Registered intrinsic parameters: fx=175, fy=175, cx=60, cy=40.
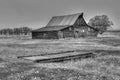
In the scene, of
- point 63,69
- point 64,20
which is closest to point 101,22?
point 64,20

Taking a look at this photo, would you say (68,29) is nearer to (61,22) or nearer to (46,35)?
(61,22)

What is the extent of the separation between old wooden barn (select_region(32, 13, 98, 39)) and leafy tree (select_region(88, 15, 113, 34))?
41.3 meters

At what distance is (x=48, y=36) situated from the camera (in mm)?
58094

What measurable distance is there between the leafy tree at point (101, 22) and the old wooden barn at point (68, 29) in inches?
1625

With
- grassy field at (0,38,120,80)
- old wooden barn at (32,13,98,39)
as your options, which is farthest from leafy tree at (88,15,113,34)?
grassy field at (0,38,120,80)

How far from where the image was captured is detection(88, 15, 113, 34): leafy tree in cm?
10444

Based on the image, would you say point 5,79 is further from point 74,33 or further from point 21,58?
point 74,33

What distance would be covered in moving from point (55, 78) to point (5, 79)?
7.96 feet

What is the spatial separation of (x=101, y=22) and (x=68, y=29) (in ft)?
172

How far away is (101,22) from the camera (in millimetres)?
104625

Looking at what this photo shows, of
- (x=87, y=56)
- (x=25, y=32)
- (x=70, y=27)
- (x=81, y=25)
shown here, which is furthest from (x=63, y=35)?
(x=25, y=32)

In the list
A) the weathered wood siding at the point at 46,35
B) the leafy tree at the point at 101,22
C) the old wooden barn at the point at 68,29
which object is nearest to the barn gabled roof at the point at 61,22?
the old wooden barn at the point at 68,29

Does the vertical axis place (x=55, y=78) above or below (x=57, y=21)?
below

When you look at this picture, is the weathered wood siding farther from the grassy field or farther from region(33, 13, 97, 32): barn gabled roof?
the grassy field
